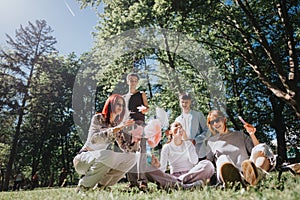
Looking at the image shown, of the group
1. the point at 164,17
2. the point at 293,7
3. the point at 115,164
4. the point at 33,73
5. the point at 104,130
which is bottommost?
the point at 115,164

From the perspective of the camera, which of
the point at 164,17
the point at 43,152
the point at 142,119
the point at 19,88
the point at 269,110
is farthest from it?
the point at 43,152

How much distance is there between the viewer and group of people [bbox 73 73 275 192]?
14.5 feet

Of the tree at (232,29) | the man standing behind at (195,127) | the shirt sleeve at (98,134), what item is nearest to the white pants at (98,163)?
the shirt sleeve at (98,134)

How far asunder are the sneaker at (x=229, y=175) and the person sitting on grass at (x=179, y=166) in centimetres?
63

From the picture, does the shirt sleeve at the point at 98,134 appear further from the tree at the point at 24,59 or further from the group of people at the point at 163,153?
the tree at the point at 24,59

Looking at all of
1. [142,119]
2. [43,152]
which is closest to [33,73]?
[43,152]

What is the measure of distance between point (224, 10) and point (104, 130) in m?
9.55

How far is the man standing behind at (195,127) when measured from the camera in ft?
16.2

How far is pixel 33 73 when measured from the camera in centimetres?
2770

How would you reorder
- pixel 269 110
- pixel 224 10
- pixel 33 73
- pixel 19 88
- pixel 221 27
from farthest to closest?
pixel 33 73 < pixel 19 88 < pixel 269 110 < pixel 221 27 < pixel 224 10

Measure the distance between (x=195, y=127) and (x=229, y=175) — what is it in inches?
60.7

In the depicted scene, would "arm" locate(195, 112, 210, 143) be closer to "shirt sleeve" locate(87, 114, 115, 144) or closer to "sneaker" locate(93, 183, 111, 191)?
"shirt sleeve" locate(87, 114, 115, 144)

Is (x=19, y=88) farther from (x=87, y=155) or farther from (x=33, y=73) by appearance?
(x=87, y=155)

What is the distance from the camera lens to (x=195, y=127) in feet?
17.0
